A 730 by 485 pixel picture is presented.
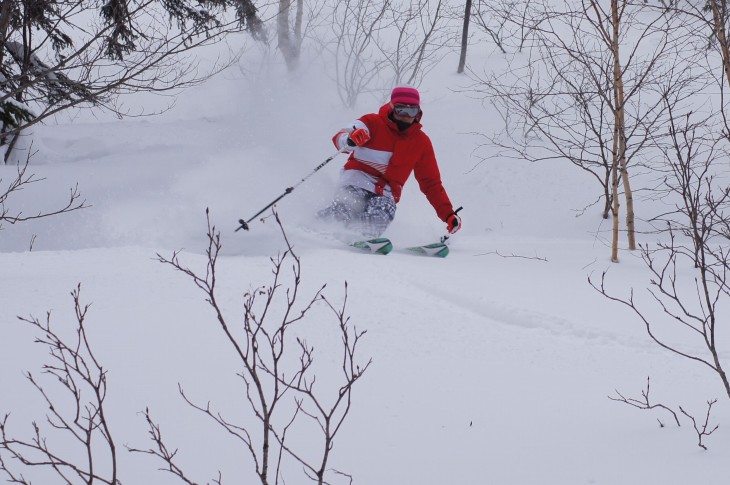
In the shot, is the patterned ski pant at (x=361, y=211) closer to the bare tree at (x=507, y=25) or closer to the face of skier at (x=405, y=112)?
the face of skier at (x=405, y=112)

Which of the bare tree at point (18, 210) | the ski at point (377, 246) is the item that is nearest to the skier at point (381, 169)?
the ski at point (377, 246)

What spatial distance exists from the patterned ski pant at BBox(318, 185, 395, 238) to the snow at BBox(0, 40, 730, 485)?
0.30 metres

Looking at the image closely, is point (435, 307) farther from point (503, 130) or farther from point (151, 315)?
point (503, 130)

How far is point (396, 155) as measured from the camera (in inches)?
276

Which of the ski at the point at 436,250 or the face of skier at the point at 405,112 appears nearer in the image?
the ski at the point at 436,250

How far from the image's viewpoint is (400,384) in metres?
3.18

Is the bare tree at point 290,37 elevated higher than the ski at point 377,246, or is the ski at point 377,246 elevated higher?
the bare tree at point 290,37

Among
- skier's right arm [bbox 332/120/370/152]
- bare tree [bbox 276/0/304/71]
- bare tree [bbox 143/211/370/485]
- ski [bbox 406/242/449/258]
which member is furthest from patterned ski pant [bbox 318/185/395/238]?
bare tree [bbox 276/0/304/71]

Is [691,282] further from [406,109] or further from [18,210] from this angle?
[18,210]

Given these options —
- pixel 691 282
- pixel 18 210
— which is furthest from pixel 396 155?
pixel 18 210

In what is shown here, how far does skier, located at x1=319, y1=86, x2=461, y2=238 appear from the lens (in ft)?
22.4

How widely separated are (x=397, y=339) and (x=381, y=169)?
3.64 meters

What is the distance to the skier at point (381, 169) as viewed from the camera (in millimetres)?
6828

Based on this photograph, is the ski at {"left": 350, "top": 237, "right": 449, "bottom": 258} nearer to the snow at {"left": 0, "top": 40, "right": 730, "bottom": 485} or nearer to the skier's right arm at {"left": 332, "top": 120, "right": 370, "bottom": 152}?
the snow at {"left": 0, "top": 40, "right": 730, "bottom": 485}
